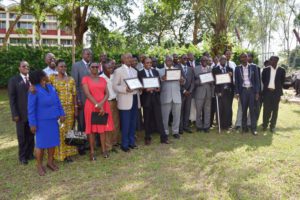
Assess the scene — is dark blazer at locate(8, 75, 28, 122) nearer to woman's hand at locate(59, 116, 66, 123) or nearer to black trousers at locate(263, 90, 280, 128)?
woman's hand at locate(59, 116, 66, 123)

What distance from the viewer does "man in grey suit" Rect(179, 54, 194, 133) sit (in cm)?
834

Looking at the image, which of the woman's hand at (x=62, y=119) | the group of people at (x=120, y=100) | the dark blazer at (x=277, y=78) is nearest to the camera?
the group of people at (x=120, y=100)

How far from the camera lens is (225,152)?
22.2 feet

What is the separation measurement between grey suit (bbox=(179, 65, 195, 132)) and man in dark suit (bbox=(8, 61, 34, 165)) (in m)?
3.78

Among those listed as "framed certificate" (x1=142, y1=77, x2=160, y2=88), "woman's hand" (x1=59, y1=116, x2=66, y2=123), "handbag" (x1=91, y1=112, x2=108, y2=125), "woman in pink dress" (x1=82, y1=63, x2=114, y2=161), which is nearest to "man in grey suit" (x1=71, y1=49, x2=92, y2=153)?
"woman in pink dress" (x1=82, y1=63, x2=114, y2=161)

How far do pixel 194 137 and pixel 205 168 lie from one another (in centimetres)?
227

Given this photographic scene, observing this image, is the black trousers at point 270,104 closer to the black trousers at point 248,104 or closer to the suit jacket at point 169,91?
the black trousers at point 248,104

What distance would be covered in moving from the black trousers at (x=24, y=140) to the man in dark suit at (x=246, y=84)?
5.04 metres

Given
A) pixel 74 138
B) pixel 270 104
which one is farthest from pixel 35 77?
pixel 270 104

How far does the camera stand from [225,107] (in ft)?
28.6

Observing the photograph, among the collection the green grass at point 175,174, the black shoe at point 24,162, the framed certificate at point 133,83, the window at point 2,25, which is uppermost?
the window at point 2,25

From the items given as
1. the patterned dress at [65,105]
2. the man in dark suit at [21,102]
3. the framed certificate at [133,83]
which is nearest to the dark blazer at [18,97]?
the man in dark suit at [21,102]

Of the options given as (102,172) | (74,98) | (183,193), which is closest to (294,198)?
(183,193)

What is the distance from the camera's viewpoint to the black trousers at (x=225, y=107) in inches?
340
